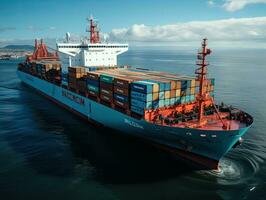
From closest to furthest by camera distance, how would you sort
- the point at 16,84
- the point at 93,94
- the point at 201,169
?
the point at 201,169 < the point at 93,94 < the point at 16,84

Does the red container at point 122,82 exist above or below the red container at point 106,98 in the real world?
above

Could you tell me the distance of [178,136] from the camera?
72.2 feet

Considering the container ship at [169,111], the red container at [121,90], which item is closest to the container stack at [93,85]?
the container ship at [169,111]

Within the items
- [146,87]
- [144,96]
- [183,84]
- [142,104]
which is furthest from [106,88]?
[183,84]

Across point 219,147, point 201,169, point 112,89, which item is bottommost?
point 201,169

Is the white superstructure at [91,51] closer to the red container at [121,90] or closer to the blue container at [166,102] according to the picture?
the red container at [121,90]

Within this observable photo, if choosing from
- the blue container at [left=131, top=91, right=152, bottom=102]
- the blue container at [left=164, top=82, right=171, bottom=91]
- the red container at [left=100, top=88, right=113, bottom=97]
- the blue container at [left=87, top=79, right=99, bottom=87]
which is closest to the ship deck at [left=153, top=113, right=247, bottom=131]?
the blue container at [left=131, top=91, right=152, bottom=102]

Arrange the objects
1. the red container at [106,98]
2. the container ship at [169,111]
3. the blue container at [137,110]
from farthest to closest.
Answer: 1. the red container at [106,98]
2. the blue container at [137,110]
3. the container ship at [169,111]

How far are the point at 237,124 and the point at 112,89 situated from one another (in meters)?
14.1

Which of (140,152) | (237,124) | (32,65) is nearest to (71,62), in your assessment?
(32,65)

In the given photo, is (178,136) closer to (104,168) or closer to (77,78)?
(104,168)

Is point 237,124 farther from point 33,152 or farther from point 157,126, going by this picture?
point 33,152

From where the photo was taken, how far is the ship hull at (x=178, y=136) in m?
20.2

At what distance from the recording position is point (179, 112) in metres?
25.8
